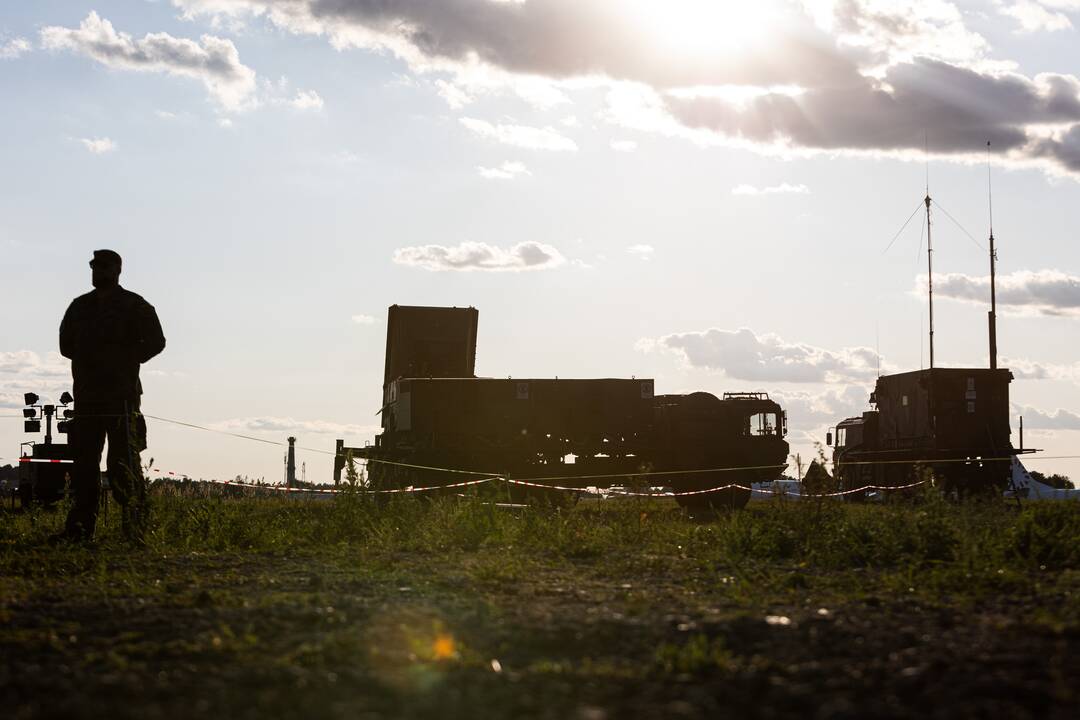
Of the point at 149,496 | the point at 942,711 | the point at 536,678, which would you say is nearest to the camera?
the point at 942,711

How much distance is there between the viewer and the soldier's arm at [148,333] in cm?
1159

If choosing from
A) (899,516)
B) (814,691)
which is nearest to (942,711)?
(814,691)

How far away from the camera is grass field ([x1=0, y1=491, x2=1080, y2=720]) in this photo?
14.3ft

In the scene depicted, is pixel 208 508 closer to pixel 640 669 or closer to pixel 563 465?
pixel 640 669

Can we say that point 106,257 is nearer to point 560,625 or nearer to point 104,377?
point 104,377

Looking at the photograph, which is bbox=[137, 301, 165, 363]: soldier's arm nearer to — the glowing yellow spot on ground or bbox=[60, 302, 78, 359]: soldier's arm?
bbox=[60, 302, 78, 359]: soldier's arm

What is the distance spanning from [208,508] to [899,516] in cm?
709

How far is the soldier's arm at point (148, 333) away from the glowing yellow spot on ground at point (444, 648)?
22.7 ft

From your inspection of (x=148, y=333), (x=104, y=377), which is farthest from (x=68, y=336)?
(x=148, y=333)

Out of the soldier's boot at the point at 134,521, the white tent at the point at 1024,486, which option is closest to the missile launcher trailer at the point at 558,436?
the white tent at the point at 1024,486

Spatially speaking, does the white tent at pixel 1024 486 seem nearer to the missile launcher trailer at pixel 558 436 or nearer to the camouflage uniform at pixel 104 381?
the missile launcher trailer at pixel 558 436

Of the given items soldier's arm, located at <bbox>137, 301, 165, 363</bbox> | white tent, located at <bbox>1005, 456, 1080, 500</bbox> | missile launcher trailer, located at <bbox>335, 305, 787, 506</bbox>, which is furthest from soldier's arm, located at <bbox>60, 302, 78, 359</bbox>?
white tent, located at <bbox>1005, 456, 1080, 500</bbox>

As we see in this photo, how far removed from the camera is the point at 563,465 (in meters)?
22.4

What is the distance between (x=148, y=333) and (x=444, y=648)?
23.9ft
